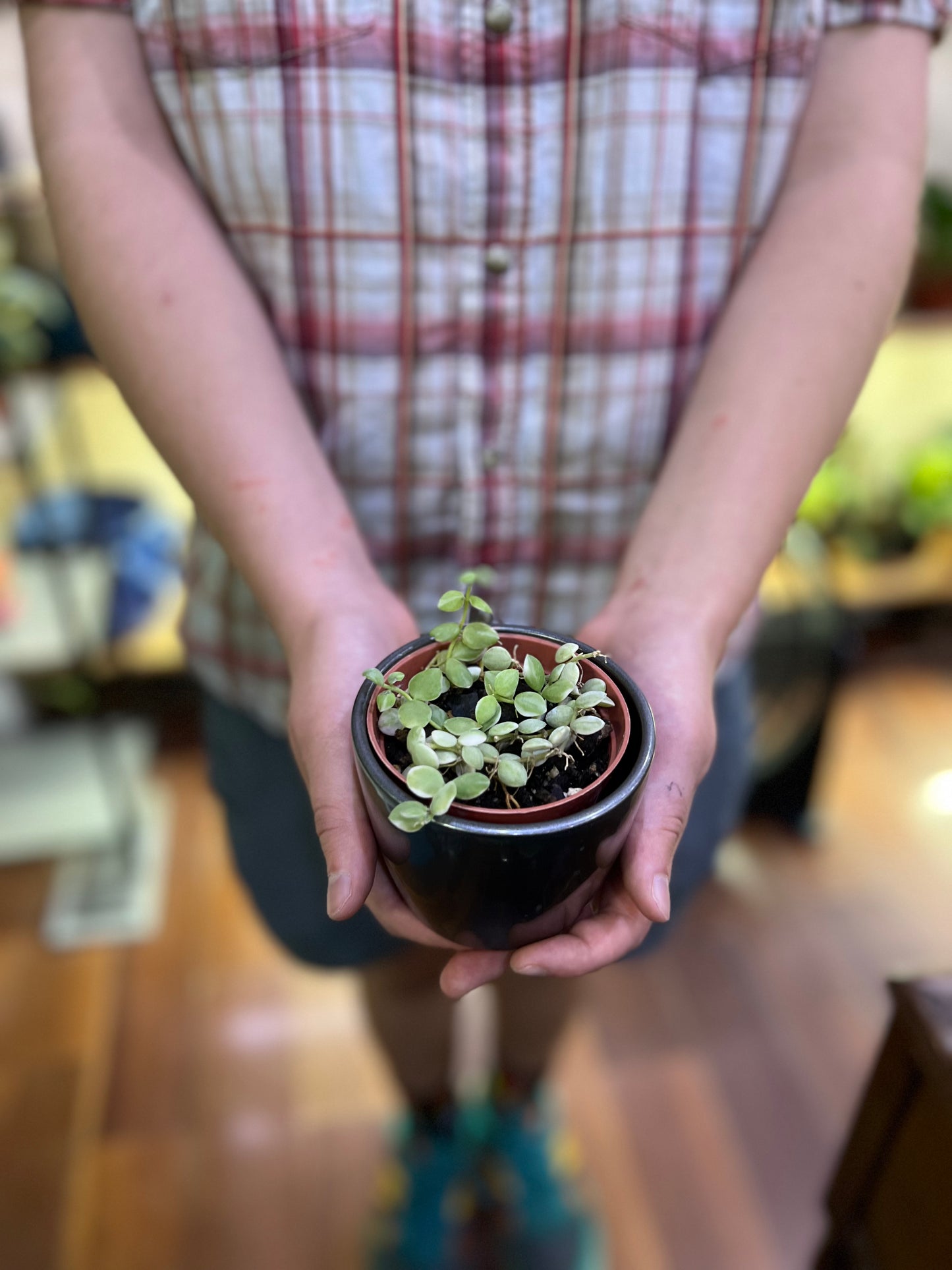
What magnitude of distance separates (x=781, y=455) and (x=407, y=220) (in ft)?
1.08

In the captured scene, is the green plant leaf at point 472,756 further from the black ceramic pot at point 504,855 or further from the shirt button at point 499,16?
the shirt button at point 499,16

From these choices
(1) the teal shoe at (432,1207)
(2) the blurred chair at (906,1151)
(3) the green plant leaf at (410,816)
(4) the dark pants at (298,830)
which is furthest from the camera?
(1) the teal shoe at (432,1207)

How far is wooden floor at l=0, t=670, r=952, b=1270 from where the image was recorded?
132cm

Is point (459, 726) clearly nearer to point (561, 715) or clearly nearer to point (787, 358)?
point (561, 715)

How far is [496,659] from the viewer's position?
577 mm

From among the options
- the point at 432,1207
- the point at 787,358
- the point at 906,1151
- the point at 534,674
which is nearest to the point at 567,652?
the point at 534,674

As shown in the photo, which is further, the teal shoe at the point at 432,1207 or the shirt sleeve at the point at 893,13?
the teal shoe at the point at 432,1207

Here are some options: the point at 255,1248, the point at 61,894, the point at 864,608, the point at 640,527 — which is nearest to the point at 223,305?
the point at 640,527

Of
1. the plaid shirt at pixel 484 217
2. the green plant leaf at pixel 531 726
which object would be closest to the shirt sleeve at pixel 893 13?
the plaid shirt at pixel 484 217

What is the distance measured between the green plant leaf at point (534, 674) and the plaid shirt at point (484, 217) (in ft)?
0.92

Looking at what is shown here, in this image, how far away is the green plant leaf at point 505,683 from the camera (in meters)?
0.56

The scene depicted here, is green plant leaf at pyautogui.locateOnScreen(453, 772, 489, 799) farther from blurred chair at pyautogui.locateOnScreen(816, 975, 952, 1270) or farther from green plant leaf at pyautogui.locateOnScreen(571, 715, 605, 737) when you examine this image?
blurred chair at pyautogui.locateOnScreen(816, 975, 952, 1270)

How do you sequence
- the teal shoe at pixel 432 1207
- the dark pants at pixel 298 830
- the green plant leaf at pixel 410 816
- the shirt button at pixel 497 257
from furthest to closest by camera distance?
the teal shoe at pixel 432 1207
the dark pants at pixel 298 830
the shirt button at pixel 497 257
the green plant leaf at pixel 410 816

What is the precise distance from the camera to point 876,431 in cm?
222
